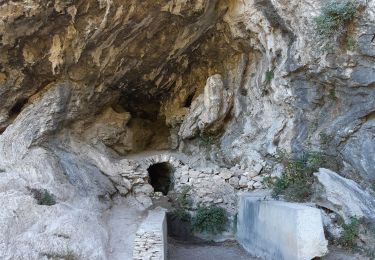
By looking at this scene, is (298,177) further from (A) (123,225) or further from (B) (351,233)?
(A) (123,225)

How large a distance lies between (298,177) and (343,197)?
1.61 meters

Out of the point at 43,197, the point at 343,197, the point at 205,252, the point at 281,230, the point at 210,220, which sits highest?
the point at 343,197

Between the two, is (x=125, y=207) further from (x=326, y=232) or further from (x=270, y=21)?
(x=270, y=21)

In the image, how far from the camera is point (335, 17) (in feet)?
25.4

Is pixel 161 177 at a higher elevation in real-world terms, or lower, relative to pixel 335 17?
lower

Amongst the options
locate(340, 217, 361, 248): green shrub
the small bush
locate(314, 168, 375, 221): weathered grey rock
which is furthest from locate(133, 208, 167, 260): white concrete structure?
locate(340, 217, 361, 248): green shrub

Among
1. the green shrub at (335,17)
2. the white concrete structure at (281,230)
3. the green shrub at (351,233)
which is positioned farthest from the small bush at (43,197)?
the green shrub at (335,17)

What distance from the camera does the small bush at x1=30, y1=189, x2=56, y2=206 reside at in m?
7.65

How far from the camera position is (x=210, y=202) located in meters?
10.7

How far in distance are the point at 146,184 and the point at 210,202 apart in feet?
7.06

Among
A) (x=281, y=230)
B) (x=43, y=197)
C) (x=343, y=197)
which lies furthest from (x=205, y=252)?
(x=43, y=197)

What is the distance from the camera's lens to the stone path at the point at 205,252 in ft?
28.4

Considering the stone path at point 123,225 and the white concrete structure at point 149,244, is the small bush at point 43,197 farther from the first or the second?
the white concrete structure at point 149,244

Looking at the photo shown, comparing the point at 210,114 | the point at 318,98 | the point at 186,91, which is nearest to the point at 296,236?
the point at 318,98
